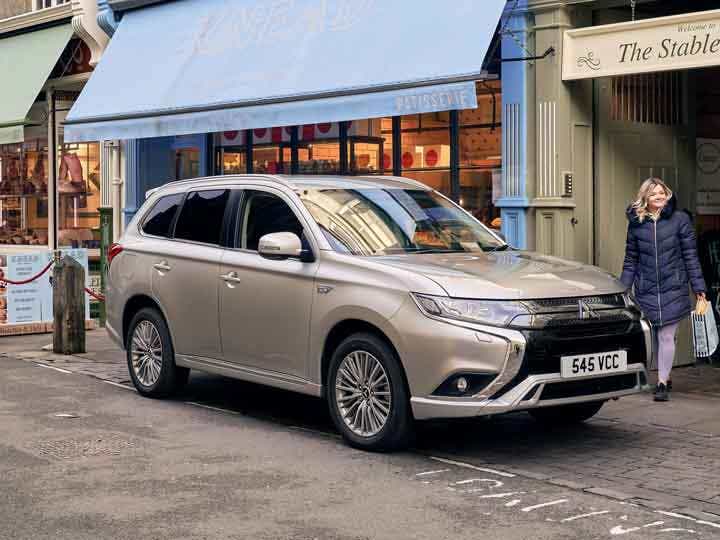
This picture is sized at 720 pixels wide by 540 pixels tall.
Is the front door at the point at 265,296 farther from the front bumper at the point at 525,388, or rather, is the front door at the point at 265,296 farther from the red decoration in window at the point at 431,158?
the red decoration in window at the point at 431,158

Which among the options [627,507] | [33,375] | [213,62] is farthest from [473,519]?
[213,62]

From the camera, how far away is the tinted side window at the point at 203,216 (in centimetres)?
913

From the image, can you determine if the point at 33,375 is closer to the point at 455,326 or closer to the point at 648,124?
the point at 455,326

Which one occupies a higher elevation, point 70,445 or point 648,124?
point 648,124

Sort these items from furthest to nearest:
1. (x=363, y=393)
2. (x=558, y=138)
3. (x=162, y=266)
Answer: (x=558, y=138)
(x=162, y=266)
(x=363, y=393)

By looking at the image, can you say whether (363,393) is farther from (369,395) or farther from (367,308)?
(367,308)

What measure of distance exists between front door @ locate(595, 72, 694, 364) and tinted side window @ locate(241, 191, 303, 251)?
13.8ft

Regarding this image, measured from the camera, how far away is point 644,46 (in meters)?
10.5

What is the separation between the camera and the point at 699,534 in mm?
5602

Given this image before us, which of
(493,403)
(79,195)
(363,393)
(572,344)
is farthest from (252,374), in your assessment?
(79,195)

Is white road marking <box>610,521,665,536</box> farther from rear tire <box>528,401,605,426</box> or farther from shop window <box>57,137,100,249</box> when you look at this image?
shop window <box>57,137,100,249</box>

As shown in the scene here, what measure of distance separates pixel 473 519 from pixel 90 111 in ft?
39.6

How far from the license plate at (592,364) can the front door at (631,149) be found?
4331 millimetres

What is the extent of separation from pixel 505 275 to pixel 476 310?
1.48 feet
